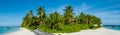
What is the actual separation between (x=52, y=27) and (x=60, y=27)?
2378 mm

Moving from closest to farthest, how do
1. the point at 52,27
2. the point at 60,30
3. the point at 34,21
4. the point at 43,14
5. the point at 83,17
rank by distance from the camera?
the point at 60,30, the point at 52,27, the point at 43,14, the point at 34,21, the point at 83,17

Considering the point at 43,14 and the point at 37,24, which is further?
the point at 37,24

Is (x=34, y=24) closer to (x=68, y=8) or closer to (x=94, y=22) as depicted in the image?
(x=68, y=8)

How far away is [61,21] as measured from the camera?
3753cm

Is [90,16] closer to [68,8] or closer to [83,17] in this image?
[83,17]

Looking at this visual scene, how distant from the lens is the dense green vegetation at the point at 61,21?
36.7 metres

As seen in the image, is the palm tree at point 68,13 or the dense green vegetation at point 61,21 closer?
the dense green vegetation at point 61,21

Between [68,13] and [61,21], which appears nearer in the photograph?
[61,21]

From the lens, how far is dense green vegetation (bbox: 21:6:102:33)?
3672cm

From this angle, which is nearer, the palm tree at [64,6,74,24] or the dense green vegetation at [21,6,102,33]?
the dense green vegetation at [21,6,102,33]

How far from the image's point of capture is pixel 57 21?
3688 centimetres

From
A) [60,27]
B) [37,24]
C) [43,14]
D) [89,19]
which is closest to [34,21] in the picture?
[37,24]

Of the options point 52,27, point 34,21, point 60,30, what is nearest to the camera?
point 60,30

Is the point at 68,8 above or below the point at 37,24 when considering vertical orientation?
above
